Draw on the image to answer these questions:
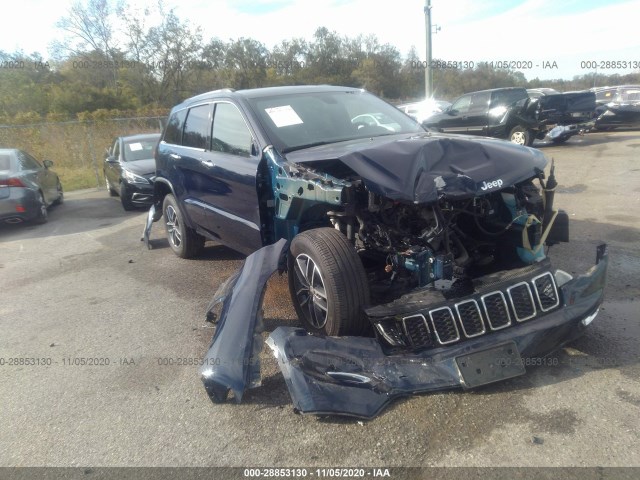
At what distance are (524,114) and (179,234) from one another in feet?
35.0

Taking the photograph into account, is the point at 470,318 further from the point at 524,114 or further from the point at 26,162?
the point at 524,114

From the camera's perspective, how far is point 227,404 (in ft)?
10.6

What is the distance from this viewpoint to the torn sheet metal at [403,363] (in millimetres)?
2955

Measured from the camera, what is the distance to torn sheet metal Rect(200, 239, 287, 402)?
314 cm

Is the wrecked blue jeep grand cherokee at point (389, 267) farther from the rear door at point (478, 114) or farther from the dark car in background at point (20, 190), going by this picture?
the rear door at point (478, 114)

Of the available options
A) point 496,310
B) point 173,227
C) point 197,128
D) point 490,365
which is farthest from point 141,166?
point 490,365

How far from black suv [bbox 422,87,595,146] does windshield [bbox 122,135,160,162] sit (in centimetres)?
693

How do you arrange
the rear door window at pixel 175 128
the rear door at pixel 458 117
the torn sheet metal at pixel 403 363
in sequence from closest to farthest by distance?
the torn sheet metal at pixel 403 363
the rear door window at pixel 175 128
the rear door at pixel 458 117

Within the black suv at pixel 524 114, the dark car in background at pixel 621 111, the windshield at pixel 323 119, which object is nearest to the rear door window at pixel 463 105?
the black suv at pixel 524 114

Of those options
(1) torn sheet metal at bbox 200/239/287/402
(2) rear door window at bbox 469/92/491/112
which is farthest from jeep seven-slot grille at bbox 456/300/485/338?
(2) rear door window at bbox 469/92/491/112

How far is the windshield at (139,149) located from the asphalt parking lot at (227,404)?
560 centimetres

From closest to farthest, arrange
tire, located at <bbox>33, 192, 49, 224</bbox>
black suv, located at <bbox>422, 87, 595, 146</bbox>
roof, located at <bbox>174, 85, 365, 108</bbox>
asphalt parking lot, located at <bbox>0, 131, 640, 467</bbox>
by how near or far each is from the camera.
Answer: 1. asphalt parking lot, located at <bbox>0, 131, 640, 467</bbox>
2. roof, located at <bbox>174, 85, 365, 108</bbox>
3. tire, located at <bbox>33, 192, 49, 224</bbox>
4. black suv, located at <bbox>422, 87, 595, 146</bbox>

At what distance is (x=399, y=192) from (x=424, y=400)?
1.24 meters

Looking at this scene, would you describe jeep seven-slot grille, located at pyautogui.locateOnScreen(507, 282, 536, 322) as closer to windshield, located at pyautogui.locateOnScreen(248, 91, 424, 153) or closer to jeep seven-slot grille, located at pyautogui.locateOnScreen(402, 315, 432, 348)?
jeep seven-slot grille, located at pyautogui.locateOnScreen(402, 315, 432, 348)
